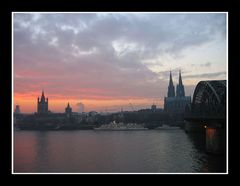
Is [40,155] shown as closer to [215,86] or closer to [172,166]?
[172,166]

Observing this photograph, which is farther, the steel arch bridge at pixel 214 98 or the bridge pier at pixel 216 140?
the steel arch bridge at pixel 214 98

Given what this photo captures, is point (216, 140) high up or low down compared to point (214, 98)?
down

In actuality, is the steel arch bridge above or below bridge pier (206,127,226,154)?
above

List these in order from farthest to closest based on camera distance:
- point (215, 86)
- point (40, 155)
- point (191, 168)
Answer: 1. point (215, 86)
2. point (40, 155)
3. point (191, 168)

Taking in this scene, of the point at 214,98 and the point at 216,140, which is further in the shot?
the point at 214,98

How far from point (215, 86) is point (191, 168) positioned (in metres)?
14.8

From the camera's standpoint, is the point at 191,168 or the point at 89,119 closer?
the point at 191,168

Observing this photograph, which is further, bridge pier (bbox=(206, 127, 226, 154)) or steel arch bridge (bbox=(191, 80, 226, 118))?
steel arch bridge (bbox=(191, 80, 226, 118))

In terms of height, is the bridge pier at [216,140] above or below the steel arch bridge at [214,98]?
below
